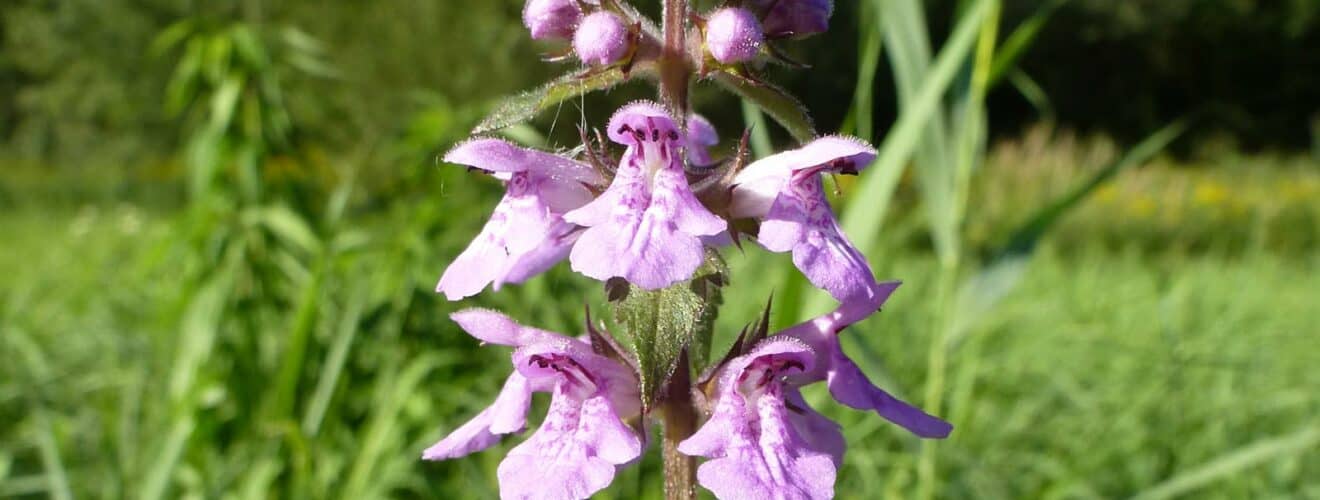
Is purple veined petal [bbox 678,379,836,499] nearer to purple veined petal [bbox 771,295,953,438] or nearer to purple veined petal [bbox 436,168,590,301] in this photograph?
purple veined petal [bbox 771,295,953,438]

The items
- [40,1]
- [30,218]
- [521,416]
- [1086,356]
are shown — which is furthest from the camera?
[40,1]

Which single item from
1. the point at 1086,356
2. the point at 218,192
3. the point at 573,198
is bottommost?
the point at 1086,356

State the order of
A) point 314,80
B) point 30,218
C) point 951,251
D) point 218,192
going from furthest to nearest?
point 314,80, point 30,218, point 218,192, point 951,251

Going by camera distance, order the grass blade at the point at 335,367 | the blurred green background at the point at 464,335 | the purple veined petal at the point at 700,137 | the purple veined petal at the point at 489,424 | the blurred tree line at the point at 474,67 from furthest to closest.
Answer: the blurred tree line at the point at 474,67 → the grass blade at the point at 335,367 → the blurred green background at the point at 464,335 → the purple veined petal at the point at 700,137 → the purple veined petal at the point at 489,424

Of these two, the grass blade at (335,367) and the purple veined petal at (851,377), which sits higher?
the purple veined petal at (851,377)

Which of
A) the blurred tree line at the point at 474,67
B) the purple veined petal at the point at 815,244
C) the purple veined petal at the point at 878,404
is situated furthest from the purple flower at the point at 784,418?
the blurred tree line at the point at 474,67

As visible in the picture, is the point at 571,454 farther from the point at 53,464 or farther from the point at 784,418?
the point at 53,464

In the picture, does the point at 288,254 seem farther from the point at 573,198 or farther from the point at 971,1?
the point at 573,198

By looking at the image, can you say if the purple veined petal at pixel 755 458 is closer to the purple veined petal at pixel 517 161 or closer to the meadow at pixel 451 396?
the purple veined petal at pixel 517 161

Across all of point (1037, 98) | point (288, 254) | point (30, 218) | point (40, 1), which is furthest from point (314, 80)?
point (1037, 98)
